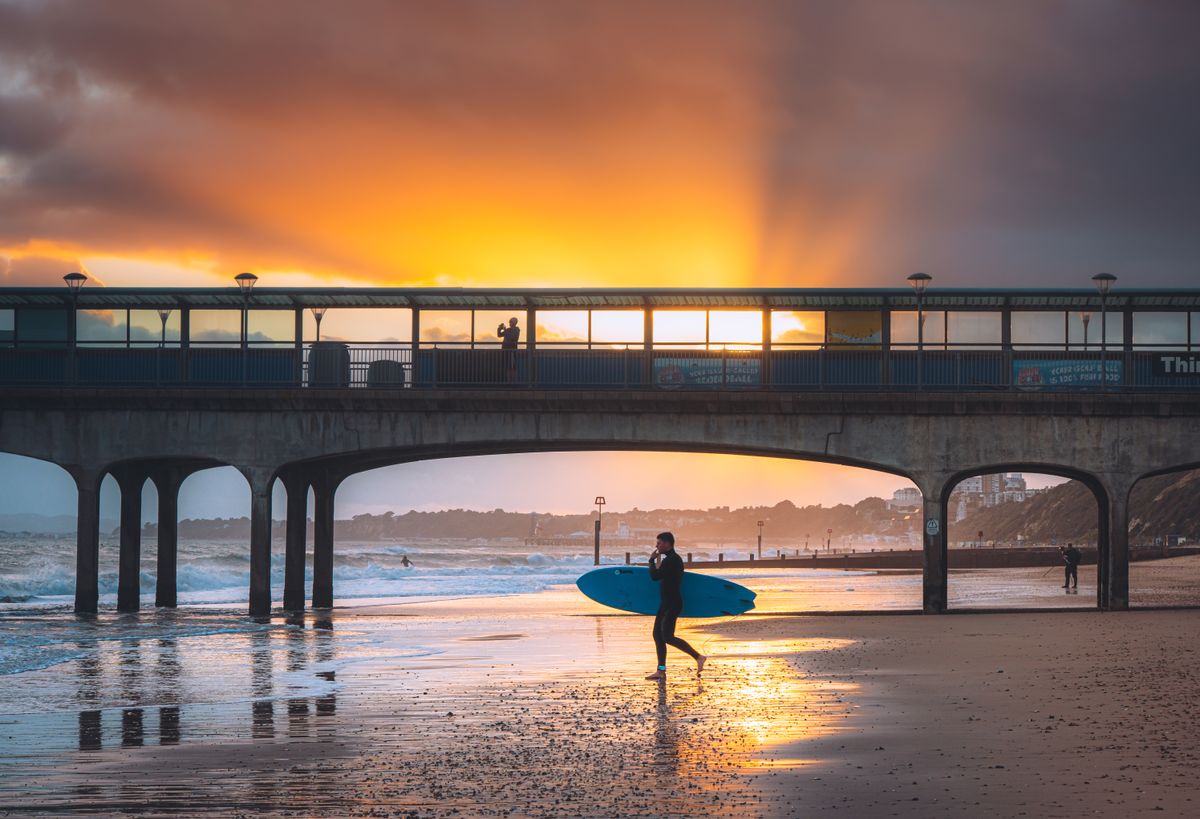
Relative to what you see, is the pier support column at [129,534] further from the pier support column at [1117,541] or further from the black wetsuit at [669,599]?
the pier support column at [1117,541]

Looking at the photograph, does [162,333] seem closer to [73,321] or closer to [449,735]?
[73,321]

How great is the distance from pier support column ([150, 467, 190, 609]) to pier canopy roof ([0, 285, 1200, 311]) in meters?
6.21

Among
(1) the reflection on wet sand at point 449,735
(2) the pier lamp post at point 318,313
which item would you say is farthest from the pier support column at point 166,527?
(1) the reflection on wet sand at point 449,735

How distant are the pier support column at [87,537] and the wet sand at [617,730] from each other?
11957 mm

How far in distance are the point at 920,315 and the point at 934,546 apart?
6.03m

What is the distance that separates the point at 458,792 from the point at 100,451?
91.9 feet

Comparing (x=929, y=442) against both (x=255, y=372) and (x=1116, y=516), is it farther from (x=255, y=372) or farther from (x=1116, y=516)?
(x=255, y=372)

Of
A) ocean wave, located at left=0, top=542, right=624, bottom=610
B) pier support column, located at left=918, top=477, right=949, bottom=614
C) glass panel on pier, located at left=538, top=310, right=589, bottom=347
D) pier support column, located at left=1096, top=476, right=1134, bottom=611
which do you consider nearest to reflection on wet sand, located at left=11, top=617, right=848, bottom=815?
pier support column, located at left=918, top=477, right=949, bottom=614

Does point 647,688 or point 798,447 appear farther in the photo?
point 798,447

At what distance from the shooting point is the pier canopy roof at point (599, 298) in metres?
33.6

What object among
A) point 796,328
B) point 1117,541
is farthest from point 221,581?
point 1117,541

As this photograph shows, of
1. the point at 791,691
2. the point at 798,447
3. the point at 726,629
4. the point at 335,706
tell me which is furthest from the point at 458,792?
the point at 798,447

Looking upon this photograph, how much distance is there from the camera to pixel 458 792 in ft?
31.8

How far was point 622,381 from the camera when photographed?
34656 mm
